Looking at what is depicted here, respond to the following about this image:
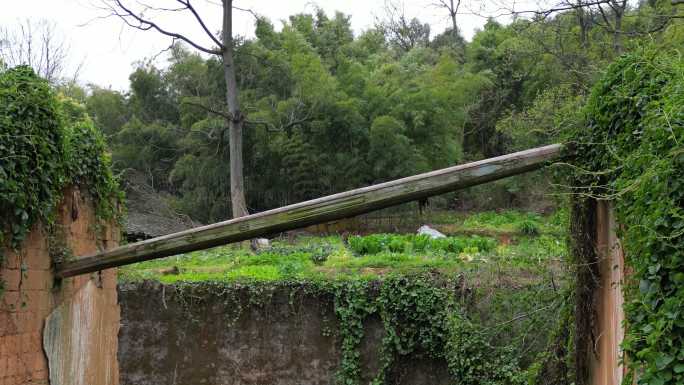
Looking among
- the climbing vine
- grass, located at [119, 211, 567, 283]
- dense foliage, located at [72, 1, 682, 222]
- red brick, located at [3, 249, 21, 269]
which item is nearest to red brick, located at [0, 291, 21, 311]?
red brick, located at [3, 249, 21, 269]

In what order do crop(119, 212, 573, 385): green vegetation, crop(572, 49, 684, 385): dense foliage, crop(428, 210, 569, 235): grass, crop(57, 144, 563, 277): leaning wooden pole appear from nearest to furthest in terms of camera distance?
crop(572, 49, 684, 385): dense foliage, crop(57, 144, 563, 277): leaning wooden pole, crop(119, 212, 573, 385): green vegetation, crop(428, 210, 569, 235): grass

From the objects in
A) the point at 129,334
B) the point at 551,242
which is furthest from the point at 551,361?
the point at 129,334

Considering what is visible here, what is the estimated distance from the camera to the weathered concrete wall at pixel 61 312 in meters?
3.83

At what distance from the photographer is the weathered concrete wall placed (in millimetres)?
3828

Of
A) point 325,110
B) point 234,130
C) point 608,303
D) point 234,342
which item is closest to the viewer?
point 608,303

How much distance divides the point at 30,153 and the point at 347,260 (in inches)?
312

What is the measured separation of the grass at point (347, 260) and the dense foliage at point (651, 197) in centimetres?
493

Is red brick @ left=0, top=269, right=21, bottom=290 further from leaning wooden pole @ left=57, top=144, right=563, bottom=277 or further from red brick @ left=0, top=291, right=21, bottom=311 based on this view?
leaning wooden pole @ left=57, top=144, right=563, bottom=277

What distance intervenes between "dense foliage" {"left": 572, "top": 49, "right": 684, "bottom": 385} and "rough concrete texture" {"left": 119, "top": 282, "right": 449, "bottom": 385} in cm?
722

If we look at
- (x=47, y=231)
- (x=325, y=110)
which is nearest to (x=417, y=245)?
(x=325, y=110)

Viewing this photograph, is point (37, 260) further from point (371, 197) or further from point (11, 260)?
point (371, 197)

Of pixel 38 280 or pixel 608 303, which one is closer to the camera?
pixel 608 303

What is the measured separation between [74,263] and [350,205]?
1914mm

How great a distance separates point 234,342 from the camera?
10039mm
